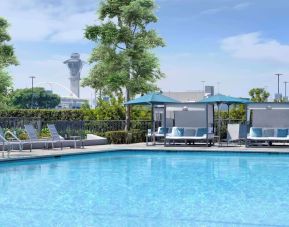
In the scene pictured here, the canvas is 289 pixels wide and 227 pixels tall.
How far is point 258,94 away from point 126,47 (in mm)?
20474

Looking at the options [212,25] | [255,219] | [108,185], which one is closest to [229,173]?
[108,185]

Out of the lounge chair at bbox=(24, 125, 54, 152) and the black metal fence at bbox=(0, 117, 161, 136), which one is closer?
the lounge chair at bbox=(24, 125, 54, 152)

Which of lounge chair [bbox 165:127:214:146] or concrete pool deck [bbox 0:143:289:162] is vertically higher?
lounge chair [bbox 165:127:214:146]

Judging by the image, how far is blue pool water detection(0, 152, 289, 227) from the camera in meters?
8.13

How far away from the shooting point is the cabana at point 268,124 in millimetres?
21703

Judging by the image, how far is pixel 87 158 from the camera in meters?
18.8

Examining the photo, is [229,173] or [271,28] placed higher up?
[271,28]

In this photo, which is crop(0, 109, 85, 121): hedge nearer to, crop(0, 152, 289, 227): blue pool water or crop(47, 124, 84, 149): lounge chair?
crop(47, 124, 84, 149): lounge chair

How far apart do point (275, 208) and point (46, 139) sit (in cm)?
1323

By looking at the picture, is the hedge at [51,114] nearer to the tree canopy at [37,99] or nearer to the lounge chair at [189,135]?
the lounge chair at [189,135]

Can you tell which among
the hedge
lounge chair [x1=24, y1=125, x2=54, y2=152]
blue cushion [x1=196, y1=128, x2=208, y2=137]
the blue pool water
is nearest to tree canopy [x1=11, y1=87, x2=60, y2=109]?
the hedge

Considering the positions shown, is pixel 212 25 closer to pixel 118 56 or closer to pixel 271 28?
pixel 271 28

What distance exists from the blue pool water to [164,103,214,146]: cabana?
3966mm

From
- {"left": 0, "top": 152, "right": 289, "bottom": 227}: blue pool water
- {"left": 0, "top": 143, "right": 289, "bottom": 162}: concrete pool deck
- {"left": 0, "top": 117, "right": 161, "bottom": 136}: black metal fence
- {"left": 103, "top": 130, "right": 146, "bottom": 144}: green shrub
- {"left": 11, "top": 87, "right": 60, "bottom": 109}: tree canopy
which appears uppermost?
{"left": 11, "top": 87, "right": 60, "bottom": 109}: tree canopy
